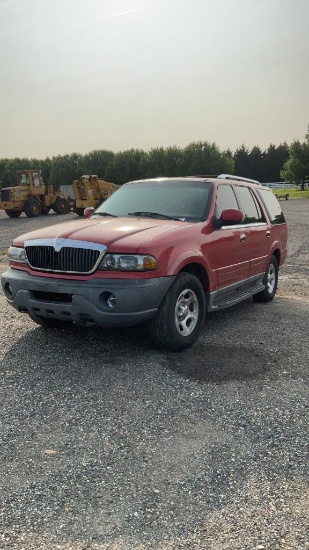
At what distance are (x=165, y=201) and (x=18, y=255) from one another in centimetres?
189

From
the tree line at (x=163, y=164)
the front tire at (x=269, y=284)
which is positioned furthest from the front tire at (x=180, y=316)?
the tree line at (x=163, y=164)

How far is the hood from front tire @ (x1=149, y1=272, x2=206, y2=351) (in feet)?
1.85

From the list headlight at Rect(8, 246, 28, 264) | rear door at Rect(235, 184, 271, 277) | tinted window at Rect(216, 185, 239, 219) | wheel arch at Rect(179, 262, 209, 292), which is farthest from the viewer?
rear door at Rect(235, 184, 271, 277)

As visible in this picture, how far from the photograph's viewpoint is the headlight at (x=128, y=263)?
4.49m

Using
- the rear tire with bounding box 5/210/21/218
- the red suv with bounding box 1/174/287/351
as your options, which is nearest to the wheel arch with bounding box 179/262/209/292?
the red suv with bounding box 1/174/287/351

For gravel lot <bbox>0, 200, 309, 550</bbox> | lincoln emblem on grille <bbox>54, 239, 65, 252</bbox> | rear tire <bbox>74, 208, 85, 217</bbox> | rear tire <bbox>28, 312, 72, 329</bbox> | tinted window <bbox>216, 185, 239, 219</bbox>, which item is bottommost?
gravel lot <bbox>0, 200, 309, 550</bbox>

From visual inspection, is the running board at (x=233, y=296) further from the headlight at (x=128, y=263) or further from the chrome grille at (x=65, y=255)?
the chrome grille at (x=65, y=255)

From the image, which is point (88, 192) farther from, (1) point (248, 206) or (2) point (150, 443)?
(2) point (150, 443)

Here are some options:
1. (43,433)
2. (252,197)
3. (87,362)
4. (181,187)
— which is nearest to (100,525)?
(43,433)

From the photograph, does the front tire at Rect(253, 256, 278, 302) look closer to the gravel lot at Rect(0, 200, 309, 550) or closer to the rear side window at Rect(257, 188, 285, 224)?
the rear side window at Rect(257, 188, 285, 224)

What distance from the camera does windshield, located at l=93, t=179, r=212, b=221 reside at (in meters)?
5.66

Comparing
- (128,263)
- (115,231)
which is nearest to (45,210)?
(115,231)

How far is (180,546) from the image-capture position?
2.32m

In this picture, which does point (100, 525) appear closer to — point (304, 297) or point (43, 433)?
point (43, 433)
